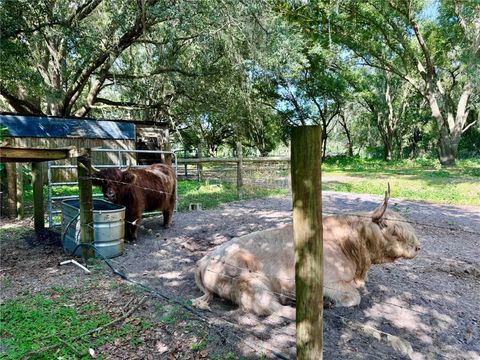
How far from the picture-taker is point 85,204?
445 centimetres

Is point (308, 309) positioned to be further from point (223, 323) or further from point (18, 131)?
point (18, 131)

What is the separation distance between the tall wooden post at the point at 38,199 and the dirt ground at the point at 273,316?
1.46 feet

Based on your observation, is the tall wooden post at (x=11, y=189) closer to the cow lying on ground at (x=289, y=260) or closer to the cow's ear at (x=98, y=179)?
the cow's ear at (x=98, y=179)

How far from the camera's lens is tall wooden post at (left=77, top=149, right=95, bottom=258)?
4434 mm

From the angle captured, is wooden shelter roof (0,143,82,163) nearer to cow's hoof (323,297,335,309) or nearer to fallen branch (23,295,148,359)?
fallen branch (23,295,148,359)

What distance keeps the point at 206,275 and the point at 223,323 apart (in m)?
0.55

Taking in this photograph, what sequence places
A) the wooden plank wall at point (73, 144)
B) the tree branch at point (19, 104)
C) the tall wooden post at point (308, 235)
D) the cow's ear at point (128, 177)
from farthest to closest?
the tree branch at point (19, 104)
the wooden plank wall at point (73, 144)
the cow's ear at point (128, 177)
the tall wooden post at point (308, 235)

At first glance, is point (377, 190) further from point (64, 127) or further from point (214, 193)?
point (64, 127)

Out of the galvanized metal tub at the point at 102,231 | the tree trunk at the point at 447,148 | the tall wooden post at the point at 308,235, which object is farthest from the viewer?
the tree trunk at the point at 447,148

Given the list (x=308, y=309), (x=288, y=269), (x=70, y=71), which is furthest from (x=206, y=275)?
(x=70, y=71)

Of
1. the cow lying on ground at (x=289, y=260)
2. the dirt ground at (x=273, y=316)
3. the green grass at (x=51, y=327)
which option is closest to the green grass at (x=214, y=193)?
the dirt ground at (x=273, y=316)

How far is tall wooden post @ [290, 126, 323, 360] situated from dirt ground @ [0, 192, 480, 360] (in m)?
0.68

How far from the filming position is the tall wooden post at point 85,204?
4.43 m

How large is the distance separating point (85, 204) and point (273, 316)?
2.87 meters
